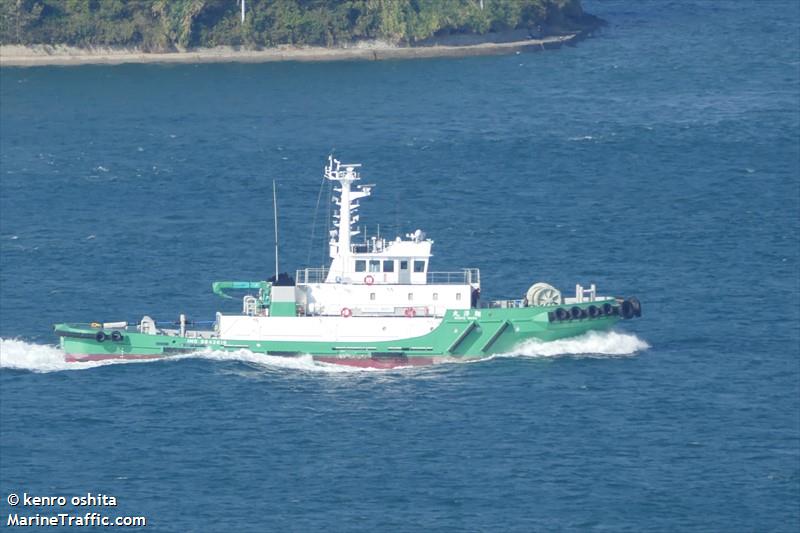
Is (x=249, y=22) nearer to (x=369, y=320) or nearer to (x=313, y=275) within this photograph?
(x=313, y=275)

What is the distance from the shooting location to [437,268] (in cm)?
9538

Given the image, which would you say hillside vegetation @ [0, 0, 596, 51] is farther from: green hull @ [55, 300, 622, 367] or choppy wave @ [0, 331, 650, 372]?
green hull @ [55, 300, 622, 367]

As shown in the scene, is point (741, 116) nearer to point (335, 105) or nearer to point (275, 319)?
point (335, 105)

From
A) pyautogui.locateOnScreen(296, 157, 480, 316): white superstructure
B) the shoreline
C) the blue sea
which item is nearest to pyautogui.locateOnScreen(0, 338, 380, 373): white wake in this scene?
the blue sea

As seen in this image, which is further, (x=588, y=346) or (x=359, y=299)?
(x=588, y=346)

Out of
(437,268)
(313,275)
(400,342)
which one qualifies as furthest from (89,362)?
(437,268)

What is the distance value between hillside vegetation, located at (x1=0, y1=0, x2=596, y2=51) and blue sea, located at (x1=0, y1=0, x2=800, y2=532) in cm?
464

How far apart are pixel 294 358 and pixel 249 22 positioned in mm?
81555

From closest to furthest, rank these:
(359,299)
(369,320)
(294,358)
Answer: (369,320) < (294,358) < (359,299)

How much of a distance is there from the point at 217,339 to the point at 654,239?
91.4 feet

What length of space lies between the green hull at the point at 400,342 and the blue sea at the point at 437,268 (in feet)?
1.92

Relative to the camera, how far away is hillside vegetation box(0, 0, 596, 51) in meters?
158

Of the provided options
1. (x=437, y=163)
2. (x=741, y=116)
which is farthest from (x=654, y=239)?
(x=741, y=116)

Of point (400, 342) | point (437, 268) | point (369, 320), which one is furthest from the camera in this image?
point (437, 268)
